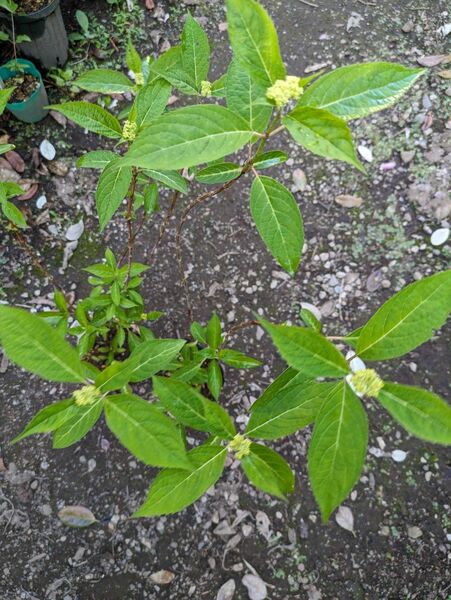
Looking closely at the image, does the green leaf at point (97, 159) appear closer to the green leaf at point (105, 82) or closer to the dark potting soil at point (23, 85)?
the green leaf at point (105, 82)

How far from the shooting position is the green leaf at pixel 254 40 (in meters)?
0.97

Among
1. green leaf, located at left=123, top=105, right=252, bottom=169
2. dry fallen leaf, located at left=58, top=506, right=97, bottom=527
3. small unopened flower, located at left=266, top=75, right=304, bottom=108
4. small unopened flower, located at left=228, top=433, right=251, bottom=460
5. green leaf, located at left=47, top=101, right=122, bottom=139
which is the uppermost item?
small unopened flower, located at left=266, top=75, right=304, bottom=108

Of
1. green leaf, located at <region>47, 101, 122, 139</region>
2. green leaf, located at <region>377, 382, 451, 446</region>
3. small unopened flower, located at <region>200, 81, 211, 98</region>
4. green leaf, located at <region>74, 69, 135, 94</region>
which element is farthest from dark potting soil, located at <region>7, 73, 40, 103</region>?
green leaf, located at <region>377, 382, 451, 446</region>

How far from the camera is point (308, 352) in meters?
1.05

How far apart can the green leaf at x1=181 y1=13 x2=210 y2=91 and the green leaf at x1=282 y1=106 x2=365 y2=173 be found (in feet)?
1.85

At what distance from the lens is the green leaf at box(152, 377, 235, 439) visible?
121 centimetres

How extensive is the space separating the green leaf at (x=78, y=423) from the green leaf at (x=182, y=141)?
0.54m

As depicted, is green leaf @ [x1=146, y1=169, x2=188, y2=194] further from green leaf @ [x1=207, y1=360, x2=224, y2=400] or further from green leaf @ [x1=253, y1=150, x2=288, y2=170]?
green leaf @ [x1=207, y1=360, x2=224, y2=400]

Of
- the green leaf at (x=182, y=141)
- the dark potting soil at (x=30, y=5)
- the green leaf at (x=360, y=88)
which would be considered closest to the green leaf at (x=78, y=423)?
the green leaf at (x=182, y=141)

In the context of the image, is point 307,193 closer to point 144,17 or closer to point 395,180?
point 395,180

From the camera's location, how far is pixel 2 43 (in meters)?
2.96

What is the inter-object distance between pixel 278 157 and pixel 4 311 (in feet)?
2.56

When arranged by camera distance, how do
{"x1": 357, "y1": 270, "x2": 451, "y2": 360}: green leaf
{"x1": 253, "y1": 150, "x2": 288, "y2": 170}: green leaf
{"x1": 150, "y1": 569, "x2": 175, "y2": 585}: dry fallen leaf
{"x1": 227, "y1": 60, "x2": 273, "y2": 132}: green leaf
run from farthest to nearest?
{"x1": 150, "y1": 569, "x2": 175, "y2": 585}: dry fallen leaf < {"x1": 253, "y1": 150, "x2": 288, "y2": 170}: green leaf < {"x1": 227, "y1": 60, "x2": 273, "y2": 132}: green leaf < {"x1": 357, "y1": 270, "x2": 451, "y2": 360}: green leaf

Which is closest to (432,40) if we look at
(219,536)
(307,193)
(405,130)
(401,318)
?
(405,130)
